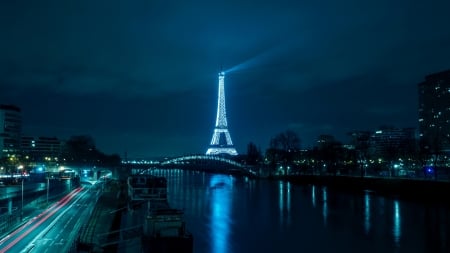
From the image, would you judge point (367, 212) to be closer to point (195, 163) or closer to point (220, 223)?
point (220, 223)

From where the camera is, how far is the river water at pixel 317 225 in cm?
2730

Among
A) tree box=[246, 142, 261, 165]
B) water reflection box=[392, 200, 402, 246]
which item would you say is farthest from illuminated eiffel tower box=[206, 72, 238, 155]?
water reflection box=[392, 200, 402, 246]

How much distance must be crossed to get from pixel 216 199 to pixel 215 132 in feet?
227

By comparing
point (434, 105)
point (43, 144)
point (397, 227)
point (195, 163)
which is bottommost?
point (397, 227)

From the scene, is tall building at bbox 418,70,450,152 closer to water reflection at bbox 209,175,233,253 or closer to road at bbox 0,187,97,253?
water reflection at bbox 209,175,233,253

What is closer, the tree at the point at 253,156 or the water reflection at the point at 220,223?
the water reflection at the point at 220,223

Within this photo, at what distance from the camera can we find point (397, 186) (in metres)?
51.8

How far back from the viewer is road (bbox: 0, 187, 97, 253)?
19.4 m

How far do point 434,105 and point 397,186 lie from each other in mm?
64824

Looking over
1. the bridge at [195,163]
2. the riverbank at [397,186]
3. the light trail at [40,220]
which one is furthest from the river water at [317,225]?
the bridge at [195,163]

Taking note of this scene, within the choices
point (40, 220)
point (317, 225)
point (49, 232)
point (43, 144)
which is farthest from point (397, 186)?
point (43, 144)

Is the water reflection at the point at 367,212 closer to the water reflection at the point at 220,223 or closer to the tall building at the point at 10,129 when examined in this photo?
the water reflection at the point at 220,223

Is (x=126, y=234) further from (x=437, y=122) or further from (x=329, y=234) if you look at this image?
(x=437, y=122)

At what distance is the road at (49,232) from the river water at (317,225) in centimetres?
659
